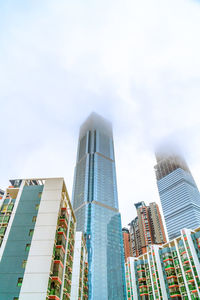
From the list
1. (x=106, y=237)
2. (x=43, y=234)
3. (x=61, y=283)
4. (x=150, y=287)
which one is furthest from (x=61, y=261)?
(x=106, y=237)

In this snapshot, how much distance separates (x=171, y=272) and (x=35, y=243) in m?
62.9

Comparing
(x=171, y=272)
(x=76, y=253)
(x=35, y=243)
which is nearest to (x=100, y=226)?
(x=171, y=272)

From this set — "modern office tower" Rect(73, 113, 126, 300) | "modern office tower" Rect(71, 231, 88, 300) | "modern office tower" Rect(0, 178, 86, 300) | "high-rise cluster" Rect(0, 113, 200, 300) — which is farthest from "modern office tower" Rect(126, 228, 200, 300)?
"modern office tower" Rect(0, 178, 86, 300)

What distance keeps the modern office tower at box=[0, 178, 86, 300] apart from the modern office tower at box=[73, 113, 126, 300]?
98958 mm

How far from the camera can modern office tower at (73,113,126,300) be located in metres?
134

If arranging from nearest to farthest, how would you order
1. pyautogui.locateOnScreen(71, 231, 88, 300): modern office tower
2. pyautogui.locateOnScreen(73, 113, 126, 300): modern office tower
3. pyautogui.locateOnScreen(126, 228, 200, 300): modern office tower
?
pyautogui.locateOnScreen(71, 231, 88, 300): modern office tower → pyautogui.locateOnScreen(126, 228, 200, 300): modern office tower → pyautogui.locateOnScreen(73, 113, 126, 300): modern office tower

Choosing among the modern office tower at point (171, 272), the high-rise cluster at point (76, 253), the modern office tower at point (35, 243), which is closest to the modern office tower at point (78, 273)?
the high-rise cluster at point (76, 253)

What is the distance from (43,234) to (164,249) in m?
64.1

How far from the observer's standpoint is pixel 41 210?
45.2 m

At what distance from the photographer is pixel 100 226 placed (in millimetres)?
158250

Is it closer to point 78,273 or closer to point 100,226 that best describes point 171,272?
point 78,273

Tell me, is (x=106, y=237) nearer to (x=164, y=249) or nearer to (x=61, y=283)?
(x=164, y=249)

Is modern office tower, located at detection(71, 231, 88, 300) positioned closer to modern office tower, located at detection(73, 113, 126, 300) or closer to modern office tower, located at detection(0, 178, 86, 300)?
modern office tower, located at detection(0, 178, 86, 300)

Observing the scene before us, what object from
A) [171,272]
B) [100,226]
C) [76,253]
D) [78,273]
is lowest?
[78,273]
